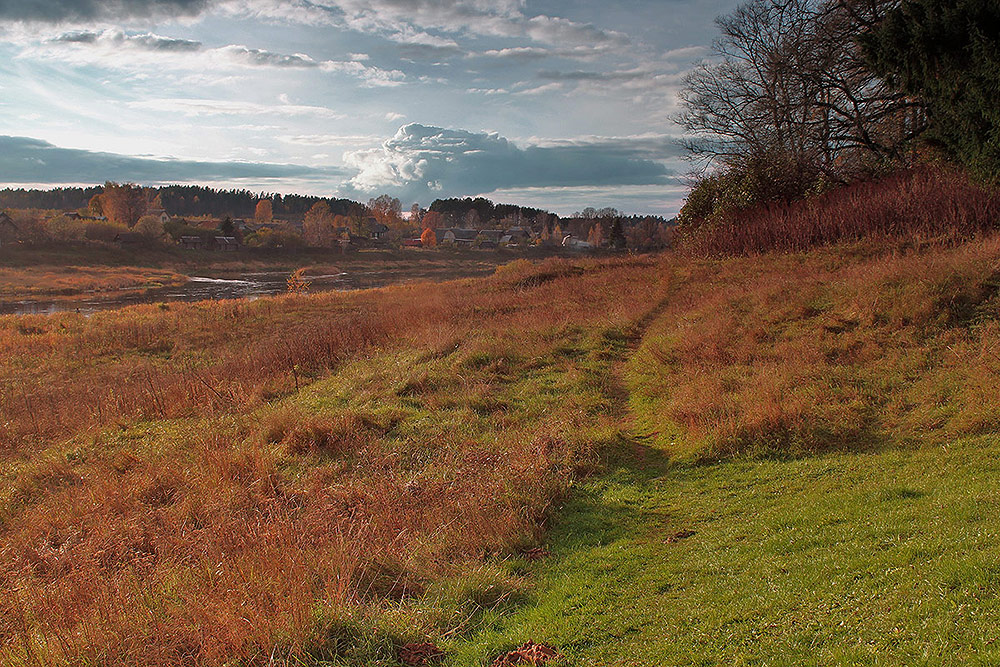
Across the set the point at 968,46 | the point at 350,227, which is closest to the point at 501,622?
the point at 968,46

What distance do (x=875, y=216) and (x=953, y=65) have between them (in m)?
4.53

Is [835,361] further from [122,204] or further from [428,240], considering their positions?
[122,204]

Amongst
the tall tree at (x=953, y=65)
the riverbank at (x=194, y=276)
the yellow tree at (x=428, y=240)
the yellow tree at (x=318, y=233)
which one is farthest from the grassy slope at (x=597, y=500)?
the yellow tree at (x=428, y=240)

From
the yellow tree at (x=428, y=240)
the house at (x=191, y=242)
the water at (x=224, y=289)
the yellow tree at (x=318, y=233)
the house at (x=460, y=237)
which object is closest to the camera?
the water at (x=224, y=289)

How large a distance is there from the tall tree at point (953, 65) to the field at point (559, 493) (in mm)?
3477

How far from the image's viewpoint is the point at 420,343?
668 inches

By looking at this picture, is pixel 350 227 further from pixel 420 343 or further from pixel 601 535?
pixel 601 535

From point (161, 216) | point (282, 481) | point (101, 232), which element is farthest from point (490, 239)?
point (282, 481)

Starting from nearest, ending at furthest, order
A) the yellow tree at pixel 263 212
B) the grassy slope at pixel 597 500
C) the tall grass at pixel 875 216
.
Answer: the grassy slope at pixel 597 500, the tall grass at pixel 875 216, the yellow tree at pixel 263 212

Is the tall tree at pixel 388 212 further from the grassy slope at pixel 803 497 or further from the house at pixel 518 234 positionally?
the grassy slope at pixel 803 497

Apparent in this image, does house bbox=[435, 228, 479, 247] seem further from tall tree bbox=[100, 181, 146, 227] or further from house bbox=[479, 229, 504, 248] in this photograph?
tall tree bbox=[100, 181, 146, 227]

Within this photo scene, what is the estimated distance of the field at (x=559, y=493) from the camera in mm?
4223

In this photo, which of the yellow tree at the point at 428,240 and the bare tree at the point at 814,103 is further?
the yellow tree at the point at 428,240

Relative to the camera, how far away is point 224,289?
192 ft
